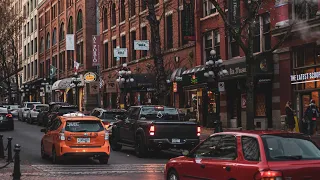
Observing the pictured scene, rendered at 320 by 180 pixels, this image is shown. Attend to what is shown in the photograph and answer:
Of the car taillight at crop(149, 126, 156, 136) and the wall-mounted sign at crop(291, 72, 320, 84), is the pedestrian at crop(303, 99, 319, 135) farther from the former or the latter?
the car taillight at crop(149, 126, 156, 136)

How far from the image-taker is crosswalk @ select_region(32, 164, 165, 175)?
13.9 meters

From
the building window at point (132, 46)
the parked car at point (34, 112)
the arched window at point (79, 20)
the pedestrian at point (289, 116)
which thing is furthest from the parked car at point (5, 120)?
the arched window at point (79, 20)

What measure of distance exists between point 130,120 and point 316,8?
11.4m

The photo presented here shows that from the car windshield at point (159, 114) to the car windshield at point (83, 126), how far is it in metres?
2.88

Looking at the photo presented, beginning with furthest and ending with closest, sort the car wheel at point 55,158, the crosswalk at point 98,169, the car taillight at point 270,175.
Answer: the car wheel at point 55,158
the crosswalk at point 98,169
the car taillight at point 270,175

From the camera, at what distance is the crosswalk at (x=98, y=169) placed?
1391 centimetres

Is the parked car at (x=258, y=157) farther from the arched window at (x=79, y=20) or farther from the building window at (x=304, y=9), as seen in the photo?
the arched window at (x=79, y=20)

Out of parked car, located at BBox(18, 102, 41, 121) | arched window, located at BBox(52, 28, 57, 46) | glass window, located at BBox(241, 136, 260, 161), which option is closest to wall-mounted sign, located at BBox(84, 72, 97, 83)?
parked car, located at BBox(18, 102, 41, 121)

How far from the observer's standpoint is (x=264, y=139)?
7.84 m

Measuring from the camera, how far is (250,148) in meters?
7.92

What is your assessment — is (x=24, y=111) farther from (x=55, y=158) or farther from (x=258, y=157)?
(x=258, y=157)

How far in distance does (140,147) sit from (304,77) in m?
10.8

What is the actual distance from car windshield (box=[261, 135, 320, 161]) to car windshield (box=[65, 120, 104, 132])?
8717mm

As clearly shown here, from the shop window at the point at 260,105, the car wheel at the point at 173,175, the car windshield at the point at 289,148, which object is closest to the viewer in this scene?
the car windshield at the point at 289,148
